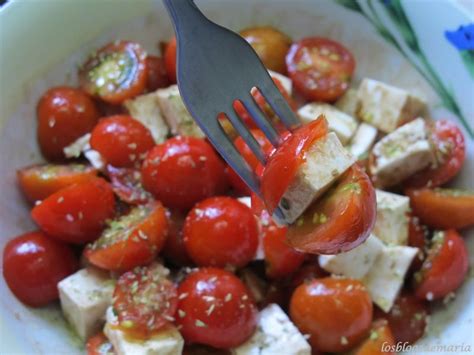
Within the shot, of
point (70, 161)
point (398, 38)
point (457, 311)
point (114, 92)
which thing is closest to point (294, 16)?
point (398, 38)

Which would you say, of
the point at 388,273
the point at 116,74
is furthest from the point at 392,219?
the point at 116,74

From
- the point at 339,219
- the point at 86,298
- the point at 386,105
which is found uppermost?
the point at 339,219

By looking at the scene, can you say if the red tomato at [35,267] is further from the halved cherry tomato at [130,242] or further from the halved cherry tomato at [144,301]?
the halved cherry tomato at [144,301]

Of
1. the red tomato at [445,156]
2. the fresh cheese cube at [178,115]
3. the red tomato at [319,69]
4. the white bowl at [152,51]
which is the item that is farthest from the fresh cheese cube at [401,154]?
the fresh cheese cube at [178,115]

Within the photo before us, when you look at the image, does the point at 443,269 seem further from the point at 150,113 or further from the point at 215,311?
the point at 150,113

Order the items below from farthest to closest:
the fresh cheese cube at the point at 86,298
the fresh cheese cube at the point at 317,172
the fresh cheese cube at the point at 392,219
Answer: the fresh cheese cube at the point at 392,219 → the fresh cheese cube at the point at 86,298 → the fresh cheese cube at the point at 317,172

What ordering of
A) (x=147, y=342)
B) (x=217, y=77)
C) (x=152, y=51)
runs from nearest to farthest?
(x=217, y=77)
(x=147, y=342)
(x=152, y=51)
